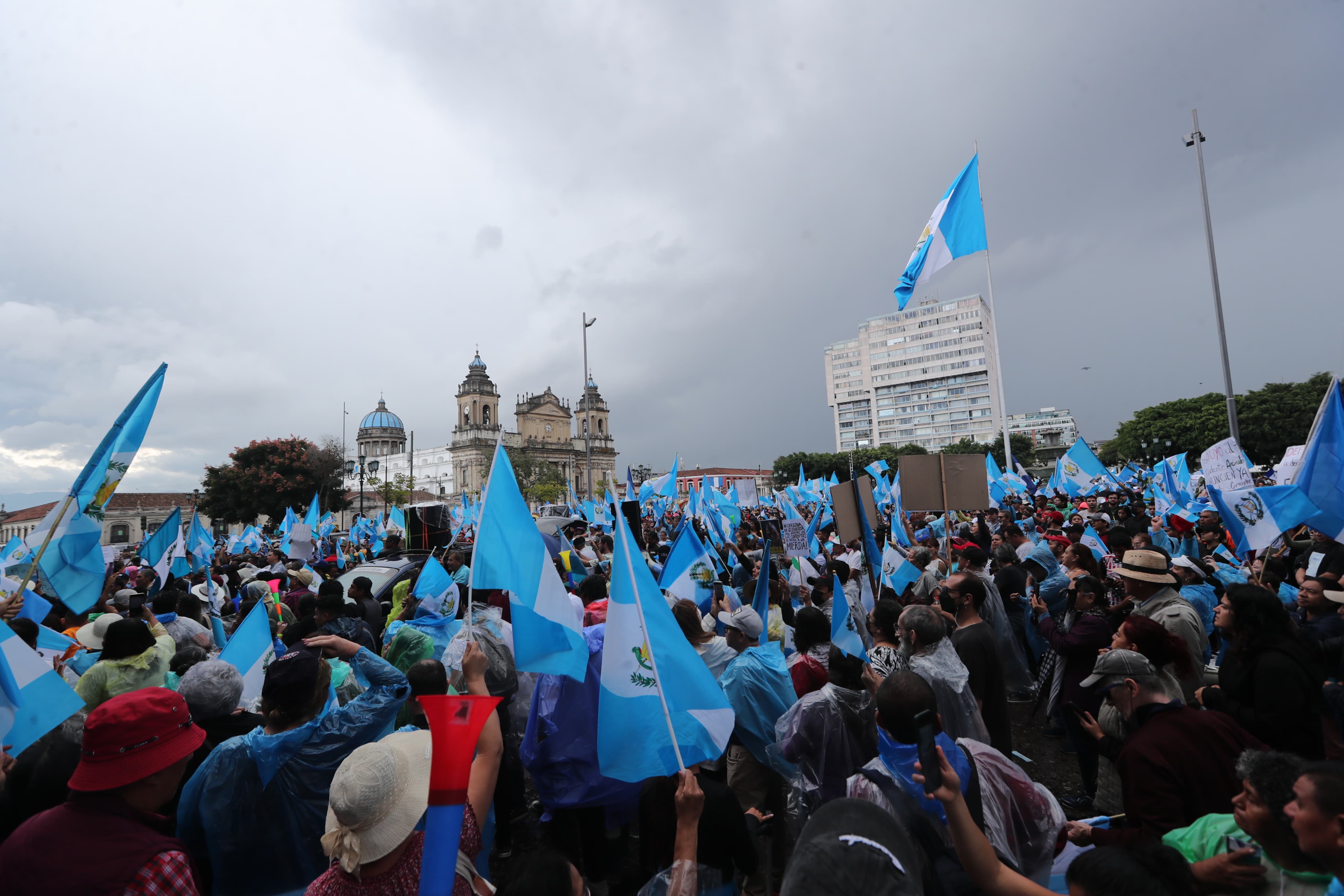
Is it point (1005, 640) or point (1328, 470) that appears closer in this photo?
point (1328, 470)

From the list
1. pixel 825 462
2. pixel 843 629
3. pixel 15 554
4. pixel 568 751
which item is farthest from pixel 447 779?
pixel 825 462

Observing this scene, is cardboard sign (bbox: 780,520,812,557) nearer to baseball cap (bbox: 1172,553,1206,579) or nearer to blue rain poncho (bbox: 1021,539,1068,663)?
blue rain poncho (bbox: 1021,539,1068,663)

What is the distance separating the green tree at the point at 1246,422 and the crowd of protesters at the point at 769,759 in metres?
43.8

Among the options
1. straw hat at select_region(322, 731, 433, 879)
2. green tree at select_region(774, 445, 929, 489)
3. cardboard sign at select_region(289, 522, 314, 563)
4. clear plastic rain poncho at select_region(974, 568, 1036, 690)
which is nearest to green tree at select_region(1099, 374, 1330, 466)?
green tree at select_region(774, 445, 929, 489)

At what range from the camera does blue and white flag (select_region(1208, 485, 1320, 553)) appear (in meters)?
5.21

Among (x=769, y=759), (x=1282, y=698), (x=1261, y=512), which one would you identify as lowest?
(x=769, y=759)

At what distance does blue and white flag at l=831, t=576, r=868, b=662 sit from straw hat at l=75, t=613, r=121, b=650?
5.24 meters

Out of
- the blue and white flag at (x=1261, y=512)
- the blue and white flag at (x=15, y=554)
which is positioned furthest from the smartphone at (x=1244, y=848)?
the blue and white flag at (x=15, y=554)

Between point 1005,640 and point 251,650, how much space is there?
18.2ft

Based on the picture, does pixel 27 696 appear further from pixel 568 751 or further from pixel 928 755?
pixel 928 755

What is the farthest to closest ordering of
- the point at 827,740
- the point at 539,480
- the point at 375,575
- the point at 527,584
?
the point at 539,480
the point at 375,575
the point at 527,584
the point at 827,740

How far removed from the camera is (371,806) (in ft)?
6.21

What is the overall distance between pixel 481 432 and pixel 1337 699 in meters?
83.9

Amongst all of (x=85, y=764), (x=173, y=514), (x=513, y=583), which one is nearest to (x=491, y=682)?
(x=513, y=583)
